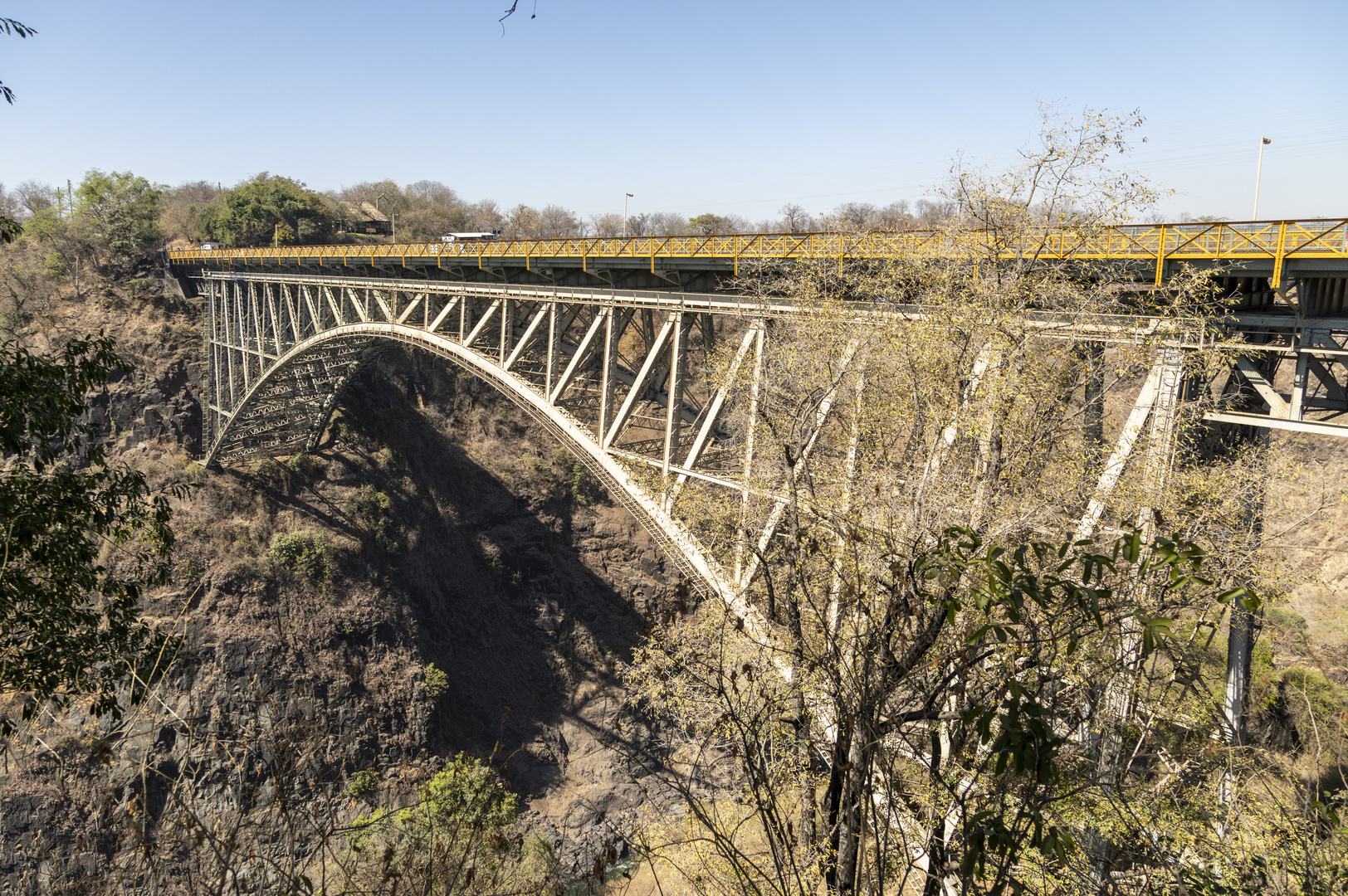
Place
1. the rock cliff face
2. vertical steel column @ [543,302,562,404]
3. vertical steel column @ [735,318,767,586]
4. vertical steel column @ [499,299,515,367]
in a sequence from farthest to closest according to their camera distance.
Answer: the rock cliff face < vertical steel column @ [499,299,515,367] < vertical steel column @ [543,302,562,404] < vertical steel column @ [735,318,767,586]

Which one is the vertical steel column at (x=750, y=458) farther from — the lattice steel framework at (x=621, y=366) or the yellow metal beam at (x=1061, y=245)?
the yellow metal beam at (x=1061, y=245)

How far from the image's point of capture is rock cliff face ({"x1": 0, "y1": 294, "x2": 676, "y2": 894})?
24506 mm

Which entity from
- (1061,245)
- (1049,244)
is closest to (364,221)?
(1049,244)

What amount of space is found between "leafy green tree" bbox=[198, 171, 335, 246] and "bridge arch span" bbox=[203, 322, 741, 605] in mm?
15582

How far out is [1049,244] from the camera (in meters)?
7.94

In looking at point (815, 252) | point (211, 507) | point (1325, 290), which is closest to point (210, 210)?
point (211, 507)

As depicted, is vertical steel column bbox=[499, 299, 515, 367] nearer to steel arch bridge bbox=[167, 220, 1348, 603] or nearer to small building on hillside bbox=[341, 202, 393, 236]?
steel arch bridge bbox=[167, 220, 1348, 603]

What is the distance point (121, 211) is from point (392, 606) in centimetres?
2883

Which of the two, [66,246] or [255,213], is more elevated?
[255,213]

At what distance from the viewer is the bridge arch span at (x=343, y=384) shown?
12.1 m

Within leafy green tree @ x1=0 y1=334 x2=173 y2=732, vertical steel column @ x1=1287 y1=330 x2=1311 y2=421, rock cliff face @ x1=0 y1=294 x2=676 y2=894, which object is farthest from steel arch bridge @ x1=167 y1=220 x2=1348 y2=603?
leafy green tree @ x1=0 y1=334 x2=173 y2=732

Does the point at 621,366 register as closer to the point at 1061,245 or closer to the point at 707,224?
the point at 1061,245

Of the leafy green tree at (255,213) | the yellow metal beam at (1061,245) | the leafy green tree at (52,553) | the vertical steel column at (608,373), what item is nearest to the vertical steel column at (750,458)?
the yellow metal beam at (1061,245)

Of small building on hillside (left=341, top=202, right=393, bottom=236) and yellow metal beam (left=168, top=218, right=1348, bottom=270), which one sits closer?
yellow metal beam (left=168, top=218, right=1348, bottom=270)
